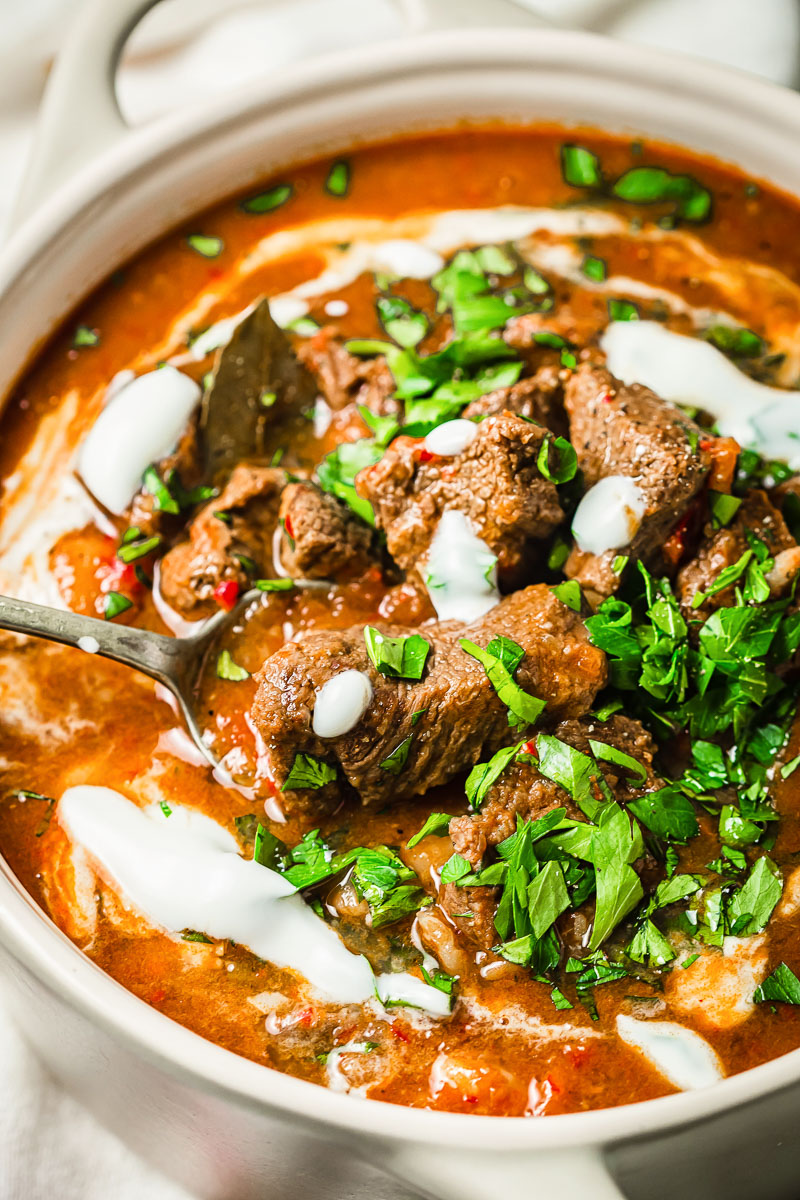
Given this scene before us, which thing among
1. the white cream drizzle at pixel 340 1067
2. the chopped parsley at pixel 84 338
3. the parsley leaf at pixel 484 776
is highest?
the chopped parsley at pixel 84 338

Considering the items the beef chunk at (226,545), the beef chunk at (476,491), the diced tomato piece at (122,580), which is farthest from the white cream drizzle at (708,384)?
the diced tomato piece at (122,580)

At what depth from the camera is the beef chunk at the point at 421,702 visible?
8.36 feet

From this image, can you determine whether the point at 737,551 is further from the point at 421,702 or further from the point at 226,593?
the point at 226,593

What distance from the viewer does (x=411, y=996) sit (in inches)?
98.0

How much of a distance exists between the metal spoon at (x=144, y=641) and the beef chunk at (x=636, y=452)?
2.86 ft

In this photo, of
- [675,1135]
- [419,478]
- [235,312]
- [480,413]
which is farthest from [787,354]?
[675,1135]

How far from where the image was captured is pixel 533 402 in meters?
2.98

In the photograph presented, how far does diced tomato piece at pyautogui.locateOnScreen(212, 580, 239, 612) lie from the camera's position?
2.87m

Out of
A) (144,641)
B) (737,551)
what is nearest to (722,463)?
(737,551)

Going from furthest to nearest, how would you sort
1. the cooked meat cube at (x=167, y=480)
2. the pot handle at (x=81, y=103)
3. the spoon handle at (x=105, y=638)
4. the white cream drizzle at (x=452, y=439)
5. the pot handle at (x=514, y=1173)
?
the pot handle at (x=81, y=103), the cooked meat cube at (x=167, y=480), the white cream drizzle at (x=452, y=439), the spoon handle at (x=105, y=638), the pot handle at (x=514, y=1173)

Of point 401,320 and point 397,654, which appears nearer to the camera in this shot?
point 397,654

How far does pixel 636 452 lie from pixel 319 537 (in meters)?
0.78

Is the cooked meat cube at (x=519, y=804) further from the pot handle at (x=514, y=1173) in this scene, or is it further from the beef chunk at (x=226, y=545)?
the beef chunk at (x=226, y=545)

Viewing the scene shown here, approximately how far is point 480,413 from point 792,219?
1.25 meters
